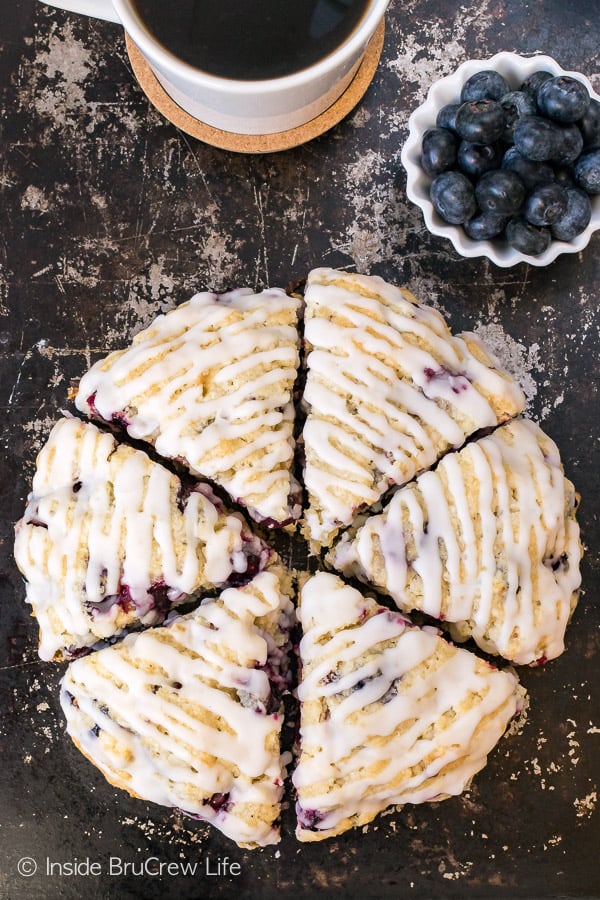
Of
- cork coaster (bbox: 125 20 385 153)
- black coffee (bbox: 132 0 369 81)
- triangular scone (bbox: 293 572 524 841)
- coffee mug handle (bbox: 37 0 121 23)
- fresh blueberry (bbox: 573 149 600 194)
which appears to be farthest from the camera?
cork coaster (bbox: 125 20 385 153)

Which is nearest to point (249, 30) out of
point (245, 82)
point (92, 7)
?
point (245, 82)

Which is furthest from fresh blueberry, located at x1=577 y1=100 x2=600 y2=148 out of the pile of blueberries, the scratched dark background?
the scratched dark background

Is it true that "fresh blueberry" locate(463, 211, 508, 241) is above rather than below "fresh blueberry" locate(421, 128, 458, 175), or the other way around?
below

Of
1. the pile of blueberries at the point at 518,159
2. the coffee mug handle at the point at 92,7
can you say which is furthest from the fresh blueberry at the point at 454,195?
the coffee mug handle at the point at 92,7

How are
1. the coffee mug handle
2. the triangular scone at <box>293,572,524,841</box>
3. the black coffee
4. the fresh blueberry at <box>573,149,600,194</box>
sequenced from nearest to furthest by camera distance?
the black coffee < the coffee mug handle < the triangular scone at <box>293,572,524,841</box> < the fresh blueberry at <box>573,149,600,194</box>

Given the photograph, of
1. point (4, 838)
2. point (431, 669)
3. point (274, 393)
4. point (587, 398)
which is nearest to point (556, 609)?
point (431, 669)

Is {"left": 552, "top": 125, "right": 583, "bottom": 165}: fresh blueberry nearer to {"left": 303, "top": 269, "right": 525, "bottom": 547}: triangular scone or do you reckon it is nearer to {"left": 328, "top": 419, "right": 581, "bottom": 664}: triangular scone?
{"left": 303, "top": 269, "right": 525, "bottom": 547}: triangular scone
